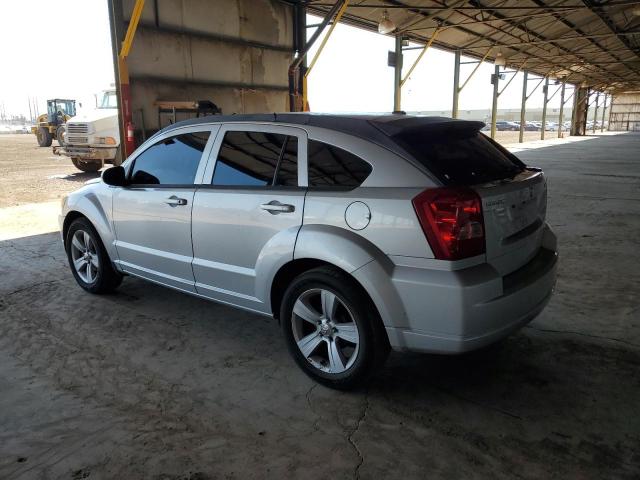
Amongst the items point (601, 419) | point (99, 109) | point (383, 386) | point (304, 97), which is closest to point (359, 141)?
point (383, 386)

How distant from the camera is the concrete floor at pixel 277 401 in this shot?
2293 millimetres

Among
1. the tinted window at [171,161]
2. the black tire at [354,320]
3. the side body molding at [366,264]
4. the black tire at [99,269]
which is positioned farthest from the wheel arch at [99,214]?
the side body molding at [366,264]

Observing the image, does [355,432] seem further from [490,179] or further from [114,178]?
[114,178]

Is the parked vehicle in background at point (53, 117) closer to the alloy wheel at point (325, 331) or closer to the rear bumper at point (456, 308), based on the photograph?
the alloy wheel at point (325, 331)

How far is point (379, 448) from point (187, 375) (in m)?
1.33

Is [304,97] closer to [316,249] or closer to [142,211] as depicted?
[142,211]

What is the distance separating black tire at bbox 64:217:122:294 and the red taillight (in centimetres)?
305

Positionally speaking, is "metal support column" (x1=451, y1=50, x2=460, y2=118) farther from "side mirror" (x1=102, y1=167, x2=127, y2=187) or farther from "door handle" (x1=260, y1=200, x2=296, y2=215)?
"door handle" (x1=260, y1=200, x2=296, y2=215)

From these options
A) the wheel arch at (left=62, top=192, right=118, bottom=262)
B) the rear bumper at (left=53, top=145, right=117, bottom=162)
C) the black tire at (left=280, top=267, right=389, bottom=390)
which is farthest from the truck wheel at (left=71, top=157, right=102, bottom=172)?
the black tire at (left=280, top=267, right=389, bottom=390)

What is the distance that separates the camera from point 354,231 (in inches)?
106

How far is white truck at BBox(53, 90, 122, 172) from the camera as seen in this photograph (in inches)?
547

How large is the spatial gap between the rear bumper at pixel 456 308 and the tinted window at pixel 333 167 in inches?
23.1

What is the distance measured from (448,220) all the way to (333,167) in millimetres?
752

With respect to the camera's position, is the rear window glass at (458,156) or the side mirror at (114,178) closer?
the rear window glass at (458,156)
